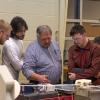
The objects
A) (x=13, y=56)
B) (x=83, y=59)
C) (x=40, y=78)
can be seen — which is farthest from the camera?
(x=13, y=56)

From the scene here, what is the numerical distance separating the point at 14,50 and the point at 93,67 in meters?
0.83

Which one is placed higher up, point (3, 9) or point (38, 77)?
point (3, 9)

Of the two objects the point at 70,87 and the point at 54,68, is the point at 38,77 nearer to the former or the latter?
the point at 54,68

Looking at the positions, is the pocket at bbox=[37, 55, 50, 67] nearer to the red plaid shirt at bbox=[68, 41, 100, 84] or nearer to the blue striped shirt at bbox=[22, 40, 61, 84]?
the blue striped shirt at bbox=[22, 40, 61, 84]

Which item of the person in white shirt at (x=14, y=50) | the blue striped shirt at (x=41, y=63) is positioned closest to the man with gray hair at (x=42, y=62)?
the blue striped shirt at (x=41, y=63)

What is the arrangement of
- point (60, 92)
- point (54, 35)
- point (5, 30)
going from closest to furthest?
point (60, 92)
point (5, 30)
point (54, 35)

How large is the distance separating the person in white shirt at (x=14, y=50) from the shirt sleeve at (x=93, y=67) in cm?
65

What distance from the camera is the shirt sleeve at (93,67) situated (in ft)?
9.74

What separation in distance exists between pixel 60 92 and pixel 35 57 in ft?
2.72

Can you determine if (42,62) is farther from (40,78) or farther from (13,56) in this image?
(13,56)

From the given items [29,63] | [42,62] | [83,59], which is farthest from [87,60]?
[29,63]

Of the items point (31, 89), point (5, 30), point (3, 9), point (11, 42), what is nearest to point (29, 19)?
point (3, 9)

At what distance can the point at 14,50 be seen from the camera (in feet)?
10.3

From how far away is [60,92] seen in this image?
2307 mm
